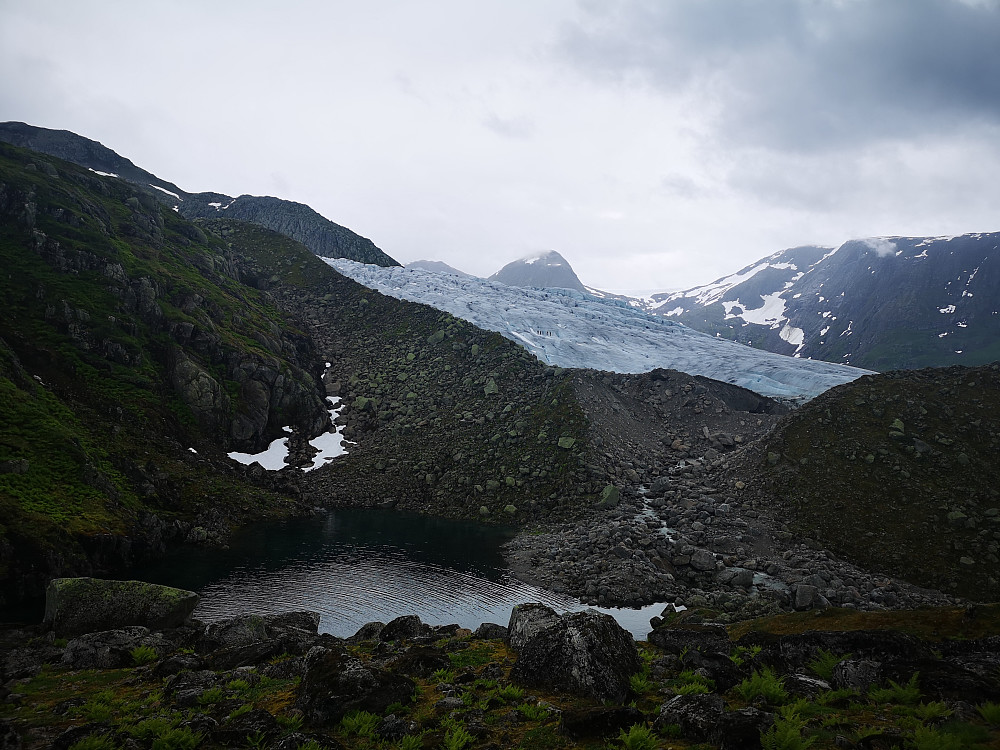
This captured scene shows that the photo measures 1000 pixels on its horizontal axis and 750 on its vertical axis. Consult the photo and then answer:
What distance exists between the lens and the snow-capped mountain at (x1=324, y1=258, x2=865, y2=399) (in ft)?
298

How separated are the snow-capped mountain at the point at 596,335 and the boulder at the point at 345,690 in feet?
252

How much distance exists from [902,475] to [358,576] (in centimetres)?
4787

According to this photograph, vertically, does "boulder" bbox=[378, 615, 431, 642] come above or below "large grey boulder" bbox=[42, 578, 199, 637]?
above

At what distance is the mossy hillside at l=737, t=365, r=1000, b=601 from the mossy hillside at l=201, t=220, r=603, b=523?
2017 centimetres

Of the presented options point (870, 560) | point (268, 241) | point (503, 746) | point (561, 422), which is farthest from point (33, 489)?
point (268, 241)

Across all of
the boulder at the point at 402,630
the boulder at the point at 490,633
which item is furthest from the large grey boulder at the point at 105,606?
the boulder at the point at 490,633

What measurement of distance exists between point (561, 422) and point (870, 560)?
Result: 33.6 m

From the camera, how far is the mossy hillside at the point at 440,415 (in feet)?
184

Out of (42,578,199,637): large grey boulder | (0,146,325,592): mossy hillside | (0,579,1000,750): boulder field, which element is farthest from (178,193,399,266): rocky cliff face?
(0,579,1000,750): boulder field

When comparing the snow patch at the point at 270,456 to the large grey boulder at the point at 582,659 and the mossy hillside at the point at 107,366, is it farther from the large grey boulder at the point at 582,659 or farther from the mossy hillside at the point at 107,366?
the large grey boulder at the point at 582,659

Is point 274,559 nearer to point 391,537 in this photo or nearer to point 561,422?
point 391,537

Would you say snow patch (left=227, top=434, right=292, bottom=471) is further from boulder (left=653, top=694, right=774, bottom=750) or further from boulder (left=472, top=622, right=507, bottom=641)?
boulder (left=653, top=694, right=774, bottom=750)

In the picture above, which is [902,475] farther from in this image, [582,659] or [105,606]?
[105,606]

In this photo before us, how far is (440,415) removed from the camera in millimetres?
70312
